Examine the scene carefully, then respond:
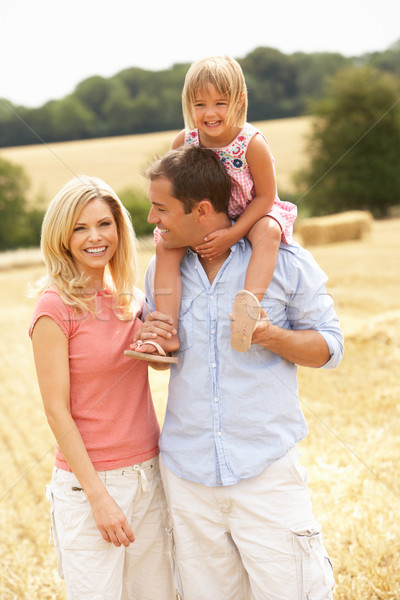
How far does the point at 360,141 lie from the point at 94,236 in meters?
22.2

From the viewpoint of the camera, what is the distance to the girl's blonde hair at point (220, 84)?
203 cm

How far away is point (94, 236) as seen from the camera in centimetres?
193

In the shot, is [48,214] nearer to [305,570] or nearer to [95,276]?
[95,276]

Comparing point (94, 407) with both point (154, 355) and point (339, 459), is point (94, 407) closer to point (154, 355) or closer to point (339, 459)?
Answer: point (154, 355)

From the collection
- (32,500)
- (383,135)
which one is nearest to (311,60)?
(383,135)

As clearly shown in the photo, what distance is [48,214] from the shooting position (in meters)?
1.95

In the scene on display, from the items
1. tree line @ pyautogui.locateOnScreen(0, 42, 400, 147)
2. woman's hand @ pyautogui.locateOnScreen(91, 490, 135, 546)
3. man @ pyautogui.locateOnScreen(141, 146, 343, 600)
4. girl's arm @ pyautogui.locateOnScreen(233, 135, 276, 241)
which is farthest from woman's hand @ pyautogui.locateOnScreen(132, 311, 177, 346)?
tree line @ pyautogui.locateOnScreen(0, 42, 400, 147)

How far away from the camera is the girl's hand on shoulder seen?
1.84 metres

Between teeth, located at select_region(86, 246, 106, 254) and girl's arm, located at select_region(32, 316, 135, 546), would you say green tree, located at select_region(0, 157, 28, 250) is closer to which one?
teeth, located at select_region(86, 246, 106, 254)

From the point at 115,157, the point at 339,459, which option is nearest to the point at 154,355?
the point at 339,459

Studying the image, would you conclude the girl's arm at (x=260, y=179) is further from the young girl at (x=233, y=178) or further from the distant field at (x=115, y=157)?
the distant field at (x=115, y=157)

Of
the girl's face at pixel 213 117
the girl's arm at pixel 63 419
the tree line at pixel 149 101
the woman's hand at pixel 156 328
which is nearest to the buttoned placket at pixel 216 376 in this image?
the woman's hand at pixel 156 328

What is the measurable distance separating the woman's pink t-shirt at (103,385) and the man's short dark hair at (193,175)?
412 mm

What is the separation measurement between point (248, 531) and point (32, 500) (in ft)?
7.59
